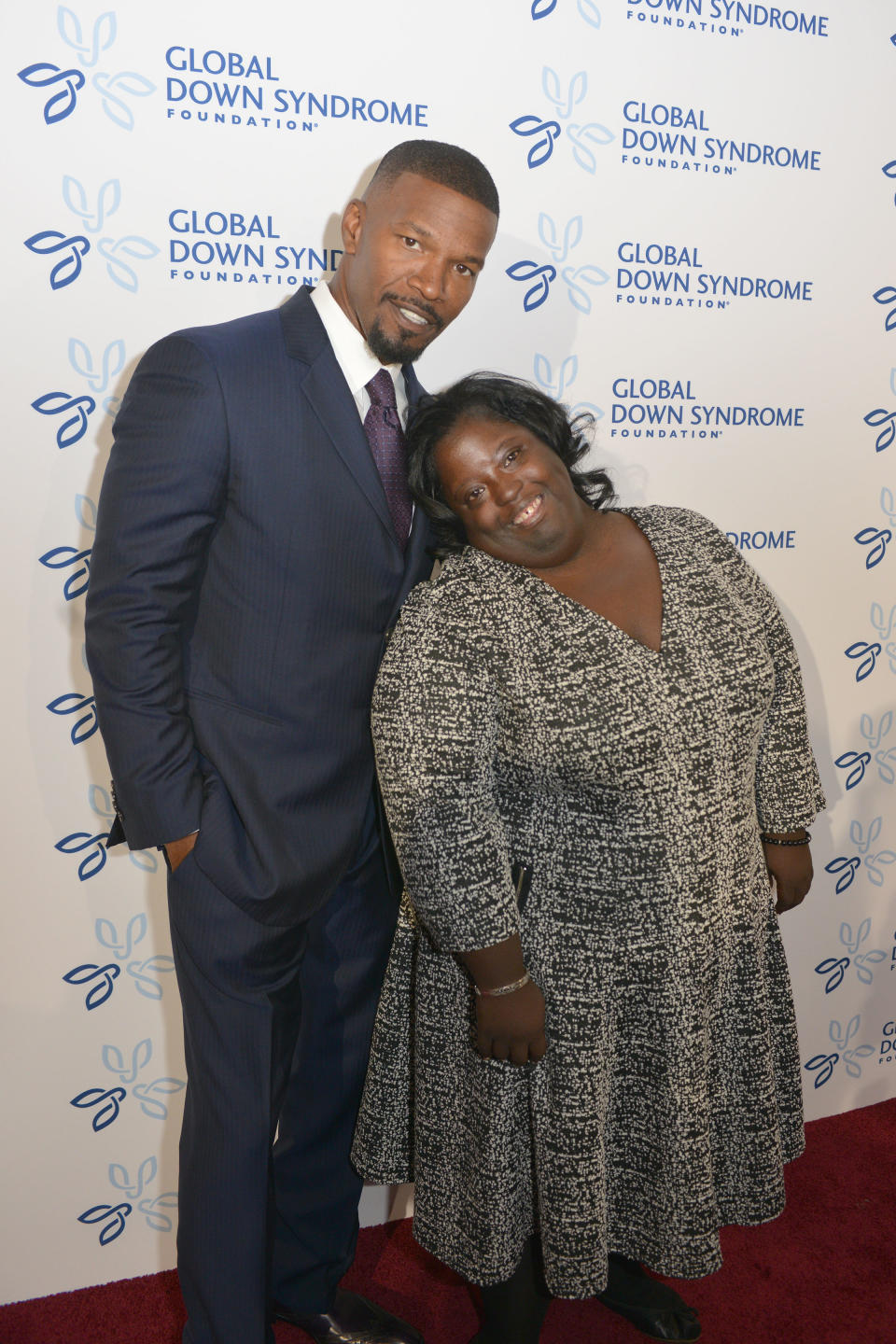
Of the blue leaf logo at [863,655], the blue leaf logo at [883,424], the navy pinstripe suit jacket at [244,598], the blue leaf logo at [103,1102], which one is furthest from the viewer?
the blue leaf logo at [863,655]

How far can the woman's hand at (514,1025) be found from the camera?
137 cm

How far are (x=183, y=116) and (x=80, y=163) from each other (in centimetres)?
18

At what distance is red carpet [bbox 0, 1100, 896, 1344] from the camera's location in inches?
71.9

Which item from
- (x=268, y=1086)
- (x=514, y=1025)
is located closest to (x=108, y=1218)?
(x=268, y=1086)

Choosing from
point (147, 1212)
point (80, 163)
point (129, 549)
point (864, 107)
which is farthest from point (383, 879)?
point (864, 107)

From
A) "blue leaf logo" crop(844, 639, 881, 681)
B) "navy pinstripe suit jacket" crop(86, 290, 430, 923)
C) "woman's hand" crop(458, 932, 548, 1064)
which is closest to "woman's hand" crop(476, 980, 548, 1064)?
"woman's hand" crop(458, 932, 548, 1064)

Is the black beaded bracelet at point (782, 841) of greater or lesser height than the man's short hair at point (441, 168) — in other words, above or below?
below

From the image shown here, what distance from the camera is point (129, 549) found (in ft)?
4.28

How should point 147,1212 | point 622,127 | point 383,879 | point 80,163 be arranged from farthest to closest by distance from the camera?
point 147,1212, point 622,127, point 383,879, point 80,163

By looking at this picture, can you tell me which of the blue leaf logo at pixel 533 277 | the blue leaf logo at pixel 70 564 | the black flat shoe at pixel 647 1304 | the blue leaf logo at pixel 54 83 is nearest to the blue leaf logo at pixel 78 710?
the blue leaf logo at pixel 70 564

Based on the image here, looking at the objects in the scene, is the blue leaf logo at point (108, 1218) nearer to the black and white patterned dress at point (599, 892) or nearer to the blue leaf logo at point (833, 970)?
the black and white patterned dress at point (599, 892)

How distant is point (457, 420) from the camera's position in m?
1.47

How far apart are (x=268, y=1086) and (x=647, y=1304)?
86 cm

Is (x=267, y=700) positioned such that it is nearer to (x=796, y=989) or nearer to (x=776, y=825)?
(x=776, y=825)
